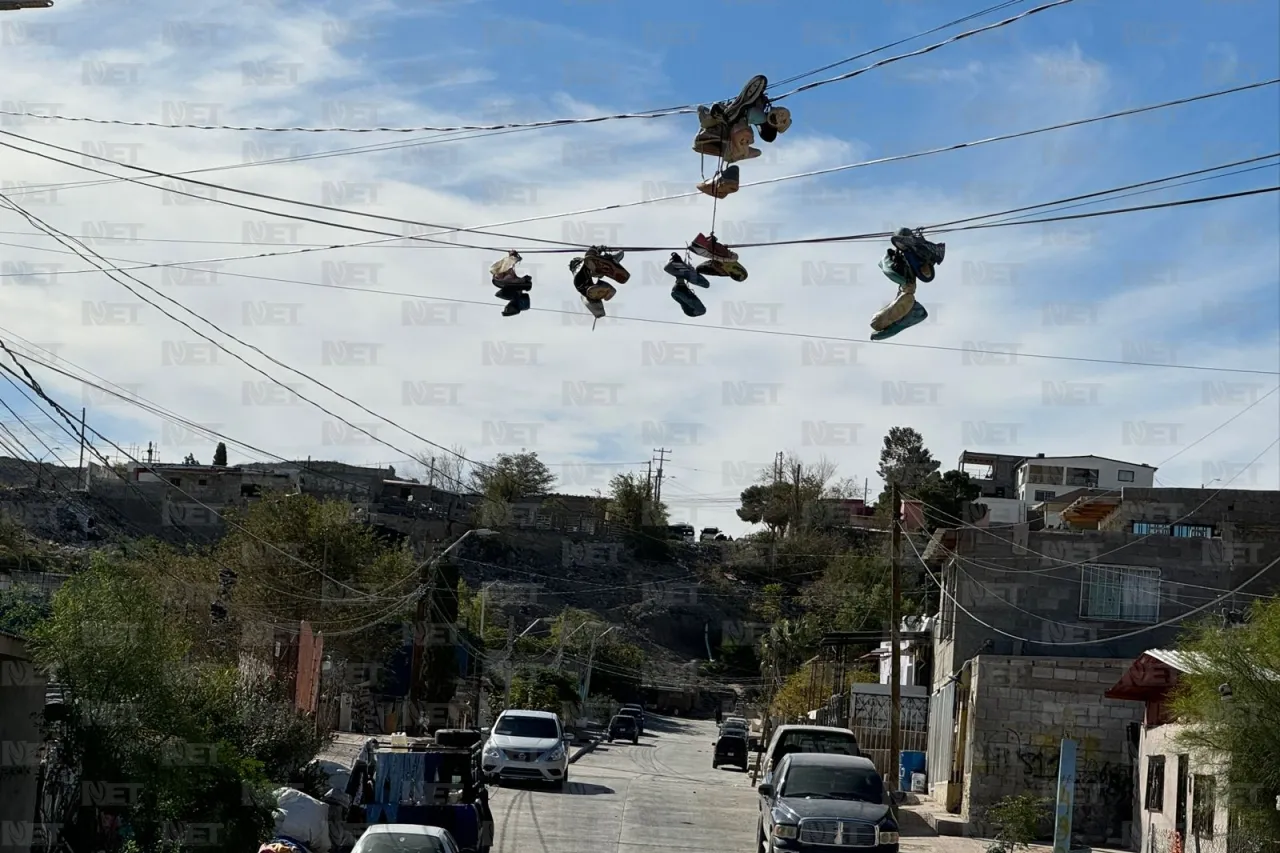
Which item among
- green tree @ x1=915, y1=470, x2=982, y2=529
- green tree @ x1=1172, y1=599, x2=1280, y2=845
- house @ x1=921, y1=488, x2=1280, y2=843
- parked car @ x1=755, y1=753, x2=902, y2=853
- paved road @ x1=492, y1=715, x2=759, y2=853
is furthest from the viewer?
green tree @ x1=915, y1=470, x2=982, y2=529

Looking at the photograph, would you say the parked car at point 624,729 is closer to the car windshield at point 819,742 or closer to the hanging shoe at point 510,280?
the car windshield at point 819,742

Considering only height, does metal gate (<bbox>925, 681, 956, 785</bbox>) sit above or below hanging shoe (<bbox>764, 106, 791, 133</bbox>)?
below

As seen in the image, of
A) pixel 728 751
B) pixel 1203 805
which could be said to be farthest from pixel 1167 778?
pixel 728 751

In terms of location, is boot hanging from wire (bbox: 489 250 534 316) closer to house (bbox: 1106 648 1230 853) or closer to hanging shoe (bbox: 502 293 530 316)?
hanging shoe (bbox: 502 293 530 316)

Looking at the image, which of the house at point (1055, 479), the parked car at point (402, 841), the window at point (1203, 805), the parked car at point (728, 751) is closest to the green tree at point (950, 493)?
the house at point (1055, 479)

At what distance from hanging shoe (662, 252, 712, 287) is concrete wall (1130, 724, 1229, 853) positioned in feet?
30.2

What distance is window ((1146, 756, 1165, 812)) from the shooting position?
26312mm

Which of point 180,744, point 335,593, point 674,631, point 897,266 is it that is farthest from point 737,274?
point 674,631

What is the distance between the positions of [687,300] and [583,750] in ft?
144

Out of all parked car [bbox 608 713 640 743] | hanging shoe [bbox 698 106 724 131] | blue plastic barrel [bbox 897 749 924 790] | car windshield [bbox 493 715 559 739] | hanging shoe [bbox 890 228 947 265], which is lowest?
parked car [bbox 608 713 640 743]

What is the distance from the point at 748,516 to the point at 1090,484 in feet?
158

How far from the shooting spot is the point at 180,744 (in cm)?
1655

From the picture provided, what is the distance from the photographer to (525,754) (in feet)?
108

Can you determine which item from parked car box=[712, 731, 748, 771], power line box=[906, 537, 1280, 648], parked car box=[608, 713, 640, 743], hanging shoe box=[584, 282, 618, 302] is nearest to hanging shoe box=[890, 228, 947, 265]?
hanging shoe box=[584, 282, 618, 302]
